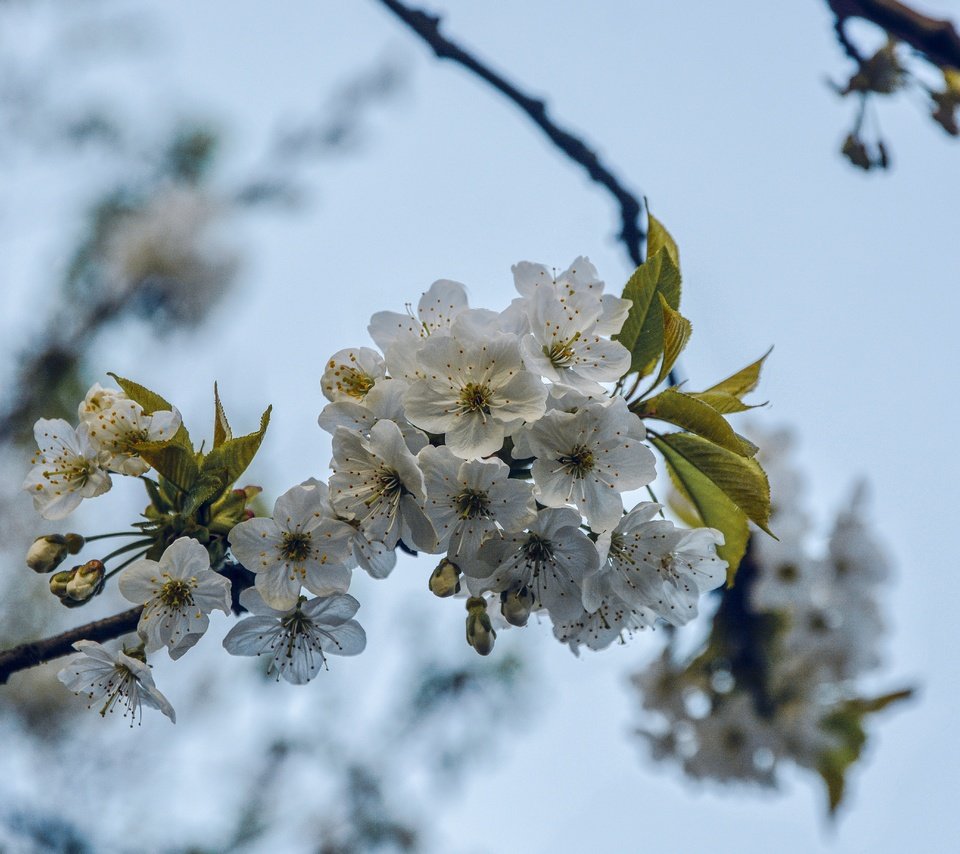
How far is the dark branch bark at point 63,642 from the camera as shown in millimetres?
1391

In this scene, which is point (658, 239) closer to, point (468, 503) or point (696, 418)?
point (696, 418)

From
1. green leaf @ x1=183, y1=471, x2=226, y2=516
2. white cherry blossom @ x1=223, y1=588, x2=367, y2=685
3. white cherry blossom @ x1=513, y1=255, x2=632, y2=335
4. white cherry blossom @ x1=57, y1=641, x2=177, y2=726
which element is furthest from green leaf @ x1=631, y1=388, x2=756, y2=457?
white cherry blossom @ x1=57, y1=641, x2=177, y2=726

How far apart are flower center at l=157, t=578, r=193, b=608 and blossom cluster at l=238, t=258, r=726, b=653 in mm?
A: 87

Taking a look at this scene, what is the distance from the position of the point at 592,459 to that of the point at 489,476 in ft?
0.52

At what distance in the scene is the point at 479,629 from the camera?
4.54 feet

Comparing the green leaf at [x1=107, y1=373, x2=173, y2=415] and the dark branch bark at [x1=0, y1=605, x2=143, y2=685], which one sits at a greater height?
the green leaf at [x1=107, y1=373, x2=173, y2=415]

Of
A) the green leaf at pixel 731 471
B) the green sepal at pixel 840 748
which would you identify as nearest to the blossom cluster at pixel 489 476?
the green leaf at pixel 731 471

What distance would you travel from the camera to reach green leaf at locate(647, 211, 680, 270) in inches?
62.3

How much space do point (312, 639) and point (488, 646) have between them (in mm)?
317

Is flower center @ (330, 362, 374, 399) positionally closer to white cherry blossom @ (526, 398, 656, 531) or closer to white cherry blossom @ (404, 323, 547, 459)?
white cherry blossom @ (404, 323, 547, 459)

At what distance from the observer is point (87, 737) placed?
5570 millimetres

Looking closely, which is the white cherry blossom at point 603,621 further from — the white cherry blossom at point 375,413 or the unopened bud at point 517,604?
the white cherry blossom at point 375,413

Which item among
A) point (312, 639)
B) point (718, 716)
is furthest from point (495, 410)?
point (718, 716)

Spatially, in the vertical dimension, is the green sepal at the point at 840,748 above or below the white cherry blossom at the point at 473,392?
below
